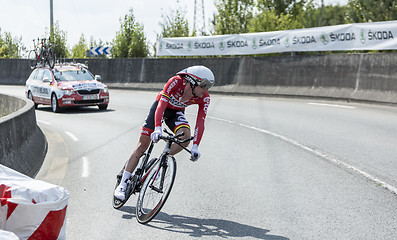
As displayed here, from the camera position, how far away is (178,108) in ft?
20.5

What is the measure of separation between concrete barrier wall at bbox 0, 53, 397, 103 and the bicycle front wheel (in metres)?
14.3

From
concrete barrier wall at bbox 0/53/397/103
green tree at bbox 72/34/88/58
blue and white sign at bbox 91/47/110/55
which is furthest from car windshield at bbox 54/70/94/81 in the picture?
green tree at bbox 72/34/88/58

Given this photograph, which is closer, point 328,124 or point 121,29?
point 328,124

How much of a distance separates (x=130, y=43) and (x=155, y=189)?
3236 cm

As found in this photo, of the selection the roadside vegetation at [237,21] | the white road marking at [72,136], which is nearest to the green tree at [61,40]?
the roadside vegetation at [237,21]

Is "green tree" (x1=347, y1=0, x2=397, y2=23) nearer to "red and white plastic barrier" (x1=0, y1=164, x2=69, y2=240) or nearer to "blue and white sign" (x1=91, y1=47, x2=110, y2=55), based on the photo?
"blue and white sign" (x1=91, y1=47, x2=110, y2=55)

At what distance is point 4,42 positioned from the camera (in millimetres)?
49969

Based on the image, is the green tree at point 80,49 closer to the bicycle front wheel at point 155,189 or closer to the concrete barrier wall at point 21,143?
the concrete barrier wall at point 21,143

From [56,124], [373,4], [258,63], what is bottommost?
[56,124]

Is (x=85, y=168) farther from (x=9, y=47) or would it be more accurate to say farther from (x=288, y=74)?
(x=9, y=47)

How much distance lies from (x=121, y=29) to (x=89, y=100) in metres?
19.4

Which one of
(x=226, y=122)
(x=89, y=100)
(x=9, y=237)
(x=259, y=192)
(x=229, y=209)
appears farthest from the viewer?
(x=89, y=100)

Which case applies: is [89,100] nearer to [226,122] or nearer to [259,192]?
[226,122]

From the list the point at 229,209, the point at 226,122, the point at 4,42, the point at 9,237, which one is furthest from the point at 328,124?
the point at 4,42
